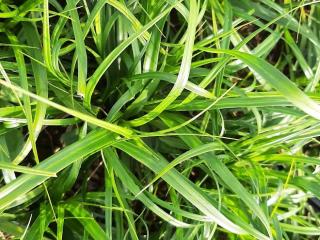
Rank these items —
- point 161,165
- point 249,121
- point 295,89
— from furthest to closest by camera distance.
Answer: point 249,121 → point 161,165 → point 295,89

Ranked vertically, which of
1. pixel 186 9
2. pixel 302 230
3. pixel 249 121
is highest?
pixel 186 9

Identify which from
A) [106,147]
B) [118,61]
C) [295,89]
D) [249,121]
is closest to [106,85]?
[118,61]

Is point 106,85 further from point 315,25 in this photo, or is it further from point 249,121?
point 315,25

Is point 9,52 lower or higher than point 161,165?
higher

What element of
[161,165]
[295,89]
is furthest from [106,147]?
[295,89]

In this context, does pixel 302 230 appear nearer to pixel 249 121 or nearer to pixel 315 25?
pixel 249 121

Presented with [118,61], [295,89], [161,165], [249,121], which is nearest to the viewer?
[295,89]

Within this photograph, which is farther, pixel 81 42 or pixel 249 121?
pixel 249 121
